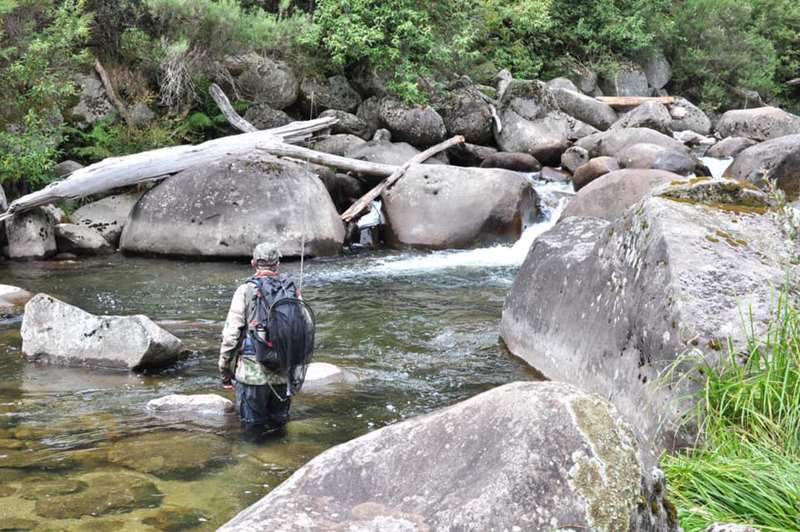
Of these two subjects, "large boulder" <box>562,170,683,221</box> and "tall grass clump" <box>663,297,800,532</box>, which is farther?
"large boulder" <box>562,170,683,221</box>

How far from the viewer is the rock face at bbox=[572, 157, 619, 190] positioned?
16.3 m

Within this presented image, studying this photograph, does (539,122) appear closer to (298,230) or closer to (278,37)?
(278,37)

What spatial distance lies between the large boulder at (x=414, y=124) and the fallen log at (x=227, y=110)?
3.22 meters

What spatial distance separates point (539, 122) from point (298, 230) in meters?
8.85

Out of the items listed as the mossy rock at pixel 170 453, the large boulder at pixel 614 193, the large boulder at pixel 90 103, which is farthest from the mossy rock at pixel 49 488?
the large boulder at pixel 90 103

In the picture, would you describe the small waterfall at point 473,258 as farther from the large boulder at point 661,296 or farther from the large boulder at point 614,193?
the large boulder at point 661,296

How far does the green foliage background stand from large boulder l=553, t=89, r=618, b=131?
2128 mm

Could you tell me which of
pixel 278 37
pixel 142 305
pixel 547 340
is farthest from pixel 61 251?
pixel 547 340

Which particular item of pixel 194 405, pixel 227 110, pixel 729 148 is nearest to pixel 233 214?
pixel 227 110

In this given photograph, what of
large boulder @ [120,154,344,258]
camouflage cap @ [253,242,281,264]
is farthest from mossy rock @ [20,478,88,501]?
large boulder @ [120,154,344,258]

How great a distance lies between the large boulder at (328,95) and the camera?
61.4 feet

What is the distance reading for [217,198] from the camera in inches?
524

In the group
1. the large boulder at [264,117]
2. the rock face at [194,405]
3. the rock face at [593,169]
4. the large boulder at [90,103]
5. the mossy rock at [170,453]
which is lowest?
the mossy rock at [170,453]

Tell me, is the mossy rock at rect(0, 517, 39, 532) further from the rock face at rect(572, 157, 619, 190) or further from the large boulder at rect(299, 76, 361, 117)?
the large boulder at rect(299, 76, 361, 117)
